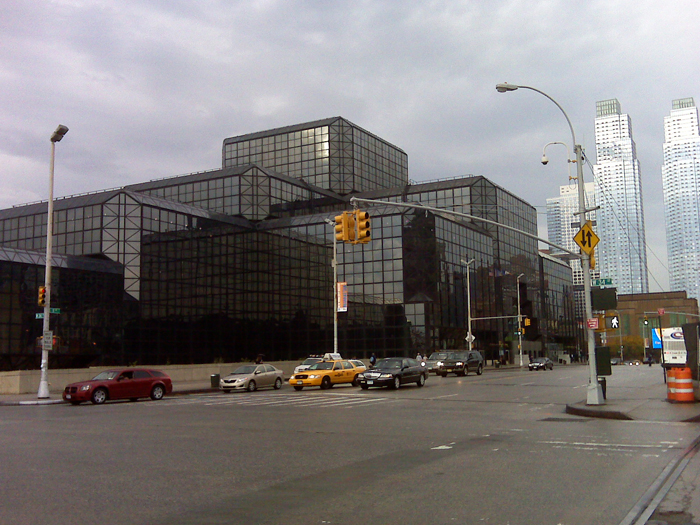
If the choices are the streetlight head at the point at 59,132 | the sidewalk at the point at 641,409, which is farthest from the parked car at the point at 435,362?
the streetlight head at the point at 59,132

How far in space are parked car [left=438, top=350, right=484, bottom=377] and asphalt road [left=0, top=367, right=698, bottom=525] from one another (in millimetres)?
26920

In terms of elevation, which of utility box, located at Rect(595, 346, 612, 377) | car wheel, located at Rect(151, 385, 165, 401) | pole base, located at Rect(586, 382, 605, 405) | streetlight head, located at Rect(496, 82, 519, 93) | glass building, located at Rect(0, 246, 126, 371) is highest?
streetlight head, located at Rect(496, 82, 519, 93)

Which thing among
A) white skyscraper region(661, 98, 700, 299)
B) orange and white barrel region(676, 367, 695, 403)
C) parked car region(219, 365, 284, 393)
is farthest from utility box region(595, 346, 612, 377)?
white skyscraper region(661, 98, 700, 299)

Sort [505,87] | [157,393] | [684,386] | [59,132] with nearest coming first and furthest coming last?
[684,386] < [505,87] < [157,393] < [59,132]

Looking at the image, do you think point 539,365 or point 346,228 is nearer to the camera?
point 346,228

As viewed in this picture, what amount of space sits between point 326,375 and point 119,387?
37.8ft

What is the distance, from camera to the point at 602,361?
2175 cm

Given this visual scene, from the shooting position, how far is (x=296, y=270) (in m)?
74.4

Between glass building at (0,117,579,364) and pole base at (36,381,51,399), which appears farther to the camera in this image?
glass building at (0,117,579,364)

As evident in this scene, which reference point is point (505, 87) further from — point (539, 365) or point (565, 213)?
point (539, 365)

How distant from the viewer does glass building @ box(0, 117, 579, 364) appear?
59188 millimetres

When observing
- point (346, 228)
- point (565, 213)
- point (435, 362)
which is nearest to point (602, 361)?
point (346, 228)

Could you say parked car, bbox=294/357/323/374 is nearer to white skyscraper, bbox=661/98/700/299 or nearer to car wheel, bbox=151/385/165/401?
car wheel, bbox=151/385/165/401

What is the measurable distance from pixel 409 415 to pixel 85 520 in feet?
43.3
